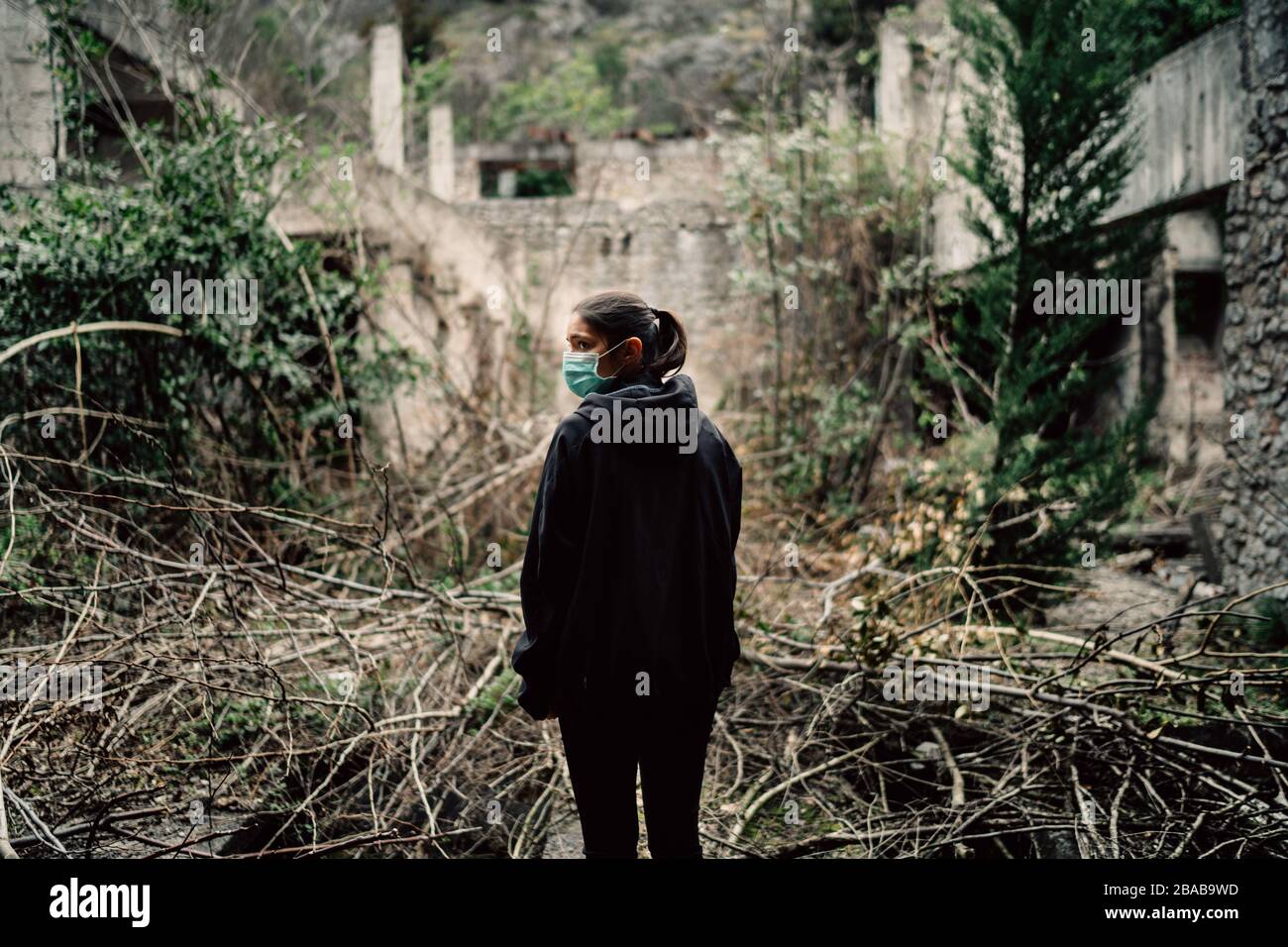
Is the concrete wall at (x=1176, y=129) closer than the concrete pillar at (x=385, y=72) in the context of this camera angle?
Yes

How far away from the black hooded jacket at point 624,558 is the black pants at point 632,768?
5cm

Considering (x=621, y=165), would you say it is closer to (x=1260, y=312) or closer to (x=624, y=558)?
(x=1260, y=312)

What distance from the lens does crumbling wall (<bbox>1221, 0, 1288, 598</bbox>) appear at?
575 centimetres

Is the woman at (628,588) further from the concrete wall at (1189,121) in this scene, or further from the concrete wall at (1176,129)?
the concrete wall at (1189,121)

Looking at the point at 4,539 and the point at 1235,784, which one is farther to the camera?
the point at 4,539

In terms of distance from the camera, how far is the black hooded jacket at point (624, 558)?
2.37 metres

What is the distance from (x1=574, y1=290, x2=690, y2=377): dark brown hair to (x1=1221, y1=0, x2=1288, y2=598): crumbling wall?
4.63 meters

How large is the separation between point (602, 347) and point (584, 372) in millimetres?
102

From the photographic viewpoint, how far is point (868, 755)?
14.9ft

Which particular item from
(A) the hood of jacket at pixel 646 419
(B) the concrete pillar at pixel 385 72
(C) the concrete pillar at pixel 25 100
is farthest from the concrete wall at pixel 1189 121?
(B) the concrete pillar at pixel 385 72

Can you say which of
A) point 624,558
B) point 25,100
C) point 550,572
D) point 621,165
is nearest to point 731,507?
point 624,558
